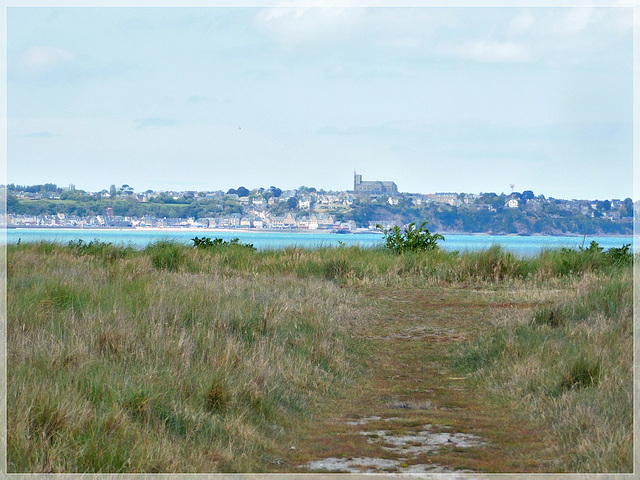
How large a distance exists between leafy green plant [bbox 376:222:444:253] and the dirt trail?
34.1 ft

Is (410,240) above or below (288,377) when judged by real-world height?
above

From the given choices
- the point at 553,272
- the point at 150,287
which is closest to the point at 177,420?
the point at 150,287

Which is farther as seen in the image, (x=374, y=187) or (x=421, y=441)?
(x=374, y=187)

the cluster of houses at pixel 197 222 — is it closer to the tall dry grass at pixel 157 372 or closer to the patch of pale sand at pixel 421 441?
the tall dry grass at pixel 157 372

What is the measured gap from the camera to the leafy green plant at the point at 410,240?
2108 cm

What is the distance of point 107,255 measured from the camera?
1884 cm

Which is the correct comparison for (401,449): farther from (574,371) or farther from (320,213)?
(320,213)

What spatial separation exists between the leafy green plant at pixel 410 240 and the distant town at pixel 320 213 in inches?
1279

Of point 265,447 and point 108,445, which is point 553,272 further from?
point 108,445

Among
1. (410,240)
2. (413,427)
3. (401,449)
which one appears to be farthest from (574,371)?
(410,240)

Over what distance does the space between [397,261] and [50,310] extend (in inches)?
429

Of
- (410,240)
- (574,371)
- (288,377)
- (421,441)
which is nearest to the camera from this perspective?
(421,441)

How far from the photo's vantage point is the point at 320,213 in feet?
312

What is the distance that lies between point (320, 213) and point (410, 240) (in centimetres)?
7381
